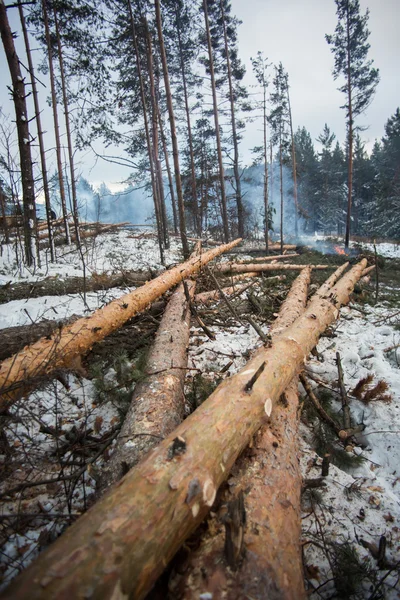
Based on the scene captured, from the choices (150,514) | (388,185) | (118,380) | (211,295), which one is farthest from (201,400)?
(388,185)

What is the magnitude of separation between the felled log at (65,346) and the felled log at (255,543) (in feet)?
5.61

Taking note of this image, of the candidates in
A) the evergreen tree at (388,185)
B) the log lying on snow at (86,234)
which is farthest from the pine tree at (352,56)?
the log lying on snow at (86,234)

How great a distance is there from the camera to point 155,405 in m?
2.32

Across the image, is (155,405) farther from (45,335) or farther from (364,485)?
(364,485)

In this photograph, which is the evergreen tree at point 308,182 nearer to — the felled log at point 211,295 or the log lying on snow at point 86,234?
the log lying on snow at point 86,234

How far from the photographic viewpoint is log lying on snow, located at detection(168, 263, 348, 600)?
112 cm

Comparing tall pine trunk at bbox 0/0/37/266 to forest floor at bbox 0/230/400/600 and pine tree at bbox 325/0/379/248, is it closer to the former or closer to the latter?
forest floor at bbox 0/230/400/600

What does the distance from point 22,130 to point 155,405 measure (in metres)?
9.64

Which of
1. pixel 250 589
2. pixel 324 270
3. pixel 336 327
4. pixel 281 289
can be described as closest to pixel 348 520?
pixel 250 589

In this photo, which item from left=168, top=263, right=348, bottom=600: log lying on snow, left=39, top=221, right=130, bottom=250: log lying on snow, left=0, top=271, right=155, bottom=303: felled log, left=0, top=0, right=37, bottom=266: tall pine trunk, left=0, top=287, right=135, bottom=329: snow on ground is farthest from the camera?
left=39, top=221, right=130, bottom=250: log lying on snow

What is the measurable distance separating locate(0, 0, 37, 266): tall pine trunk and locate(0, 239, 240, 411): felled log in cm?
594

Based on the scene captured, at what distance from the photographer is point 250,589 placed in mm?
1091

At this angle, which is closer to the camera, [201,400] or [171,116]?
[201,400]

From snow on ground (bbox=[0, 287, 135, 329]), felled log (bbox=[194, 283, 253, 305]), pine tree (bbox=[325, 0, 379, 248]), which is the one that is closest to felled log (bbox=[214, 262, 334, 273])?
felled log (bbox=[194, 283, 253, 305])
